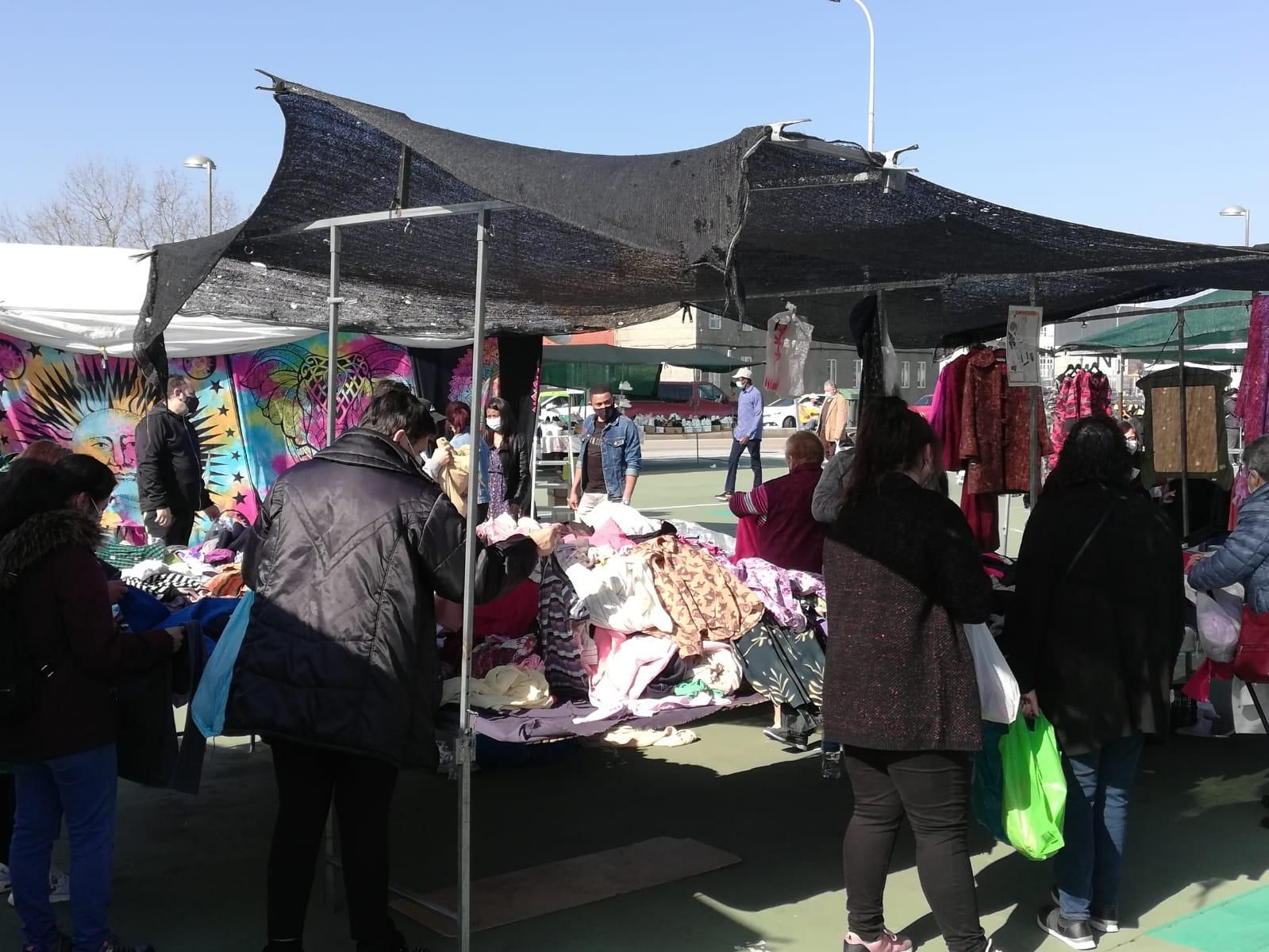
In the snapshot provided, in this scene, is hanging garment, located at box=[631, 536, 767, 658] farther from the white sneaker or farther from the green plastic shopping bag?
the white sneaker

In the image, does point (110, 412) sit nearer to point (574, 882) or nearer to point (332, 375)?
point (332, 375)

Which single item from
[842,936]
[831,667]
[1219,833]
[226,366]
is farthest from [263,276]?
[226,366]

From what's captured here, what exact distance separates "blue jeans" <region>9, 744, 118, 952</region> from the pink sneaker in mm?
2253

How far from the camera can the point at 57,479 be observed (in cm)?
339

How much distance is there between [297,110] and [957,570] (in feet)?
8.31

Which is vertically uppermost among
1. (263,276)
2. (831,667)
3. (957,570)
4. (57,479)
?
(263,276)

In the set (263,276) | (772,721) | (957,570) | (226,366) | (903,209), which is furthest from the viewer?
(226,366)

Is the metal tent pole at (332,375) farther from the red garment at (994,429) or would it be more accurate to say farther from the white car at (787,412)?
the white car at (787,412)

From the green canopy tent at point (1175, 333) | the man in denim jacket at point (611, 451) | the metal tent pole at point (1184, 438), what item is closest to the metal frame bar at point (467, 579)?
the metal tent pole at point (1184, 438)

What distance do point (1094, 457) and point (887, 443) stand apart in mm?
833

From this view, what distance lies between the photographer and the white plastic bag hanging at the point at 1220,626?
193 inches

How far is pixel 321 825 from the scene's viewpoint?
3.44m

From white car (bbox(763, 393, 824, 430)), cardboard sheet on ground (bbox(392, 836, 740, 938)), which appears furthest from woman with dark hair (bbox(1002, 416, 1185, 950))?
white car (bbox(763, 393, 824, 430))

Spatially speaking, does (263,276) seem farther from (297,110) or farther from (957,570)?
(957,570)
